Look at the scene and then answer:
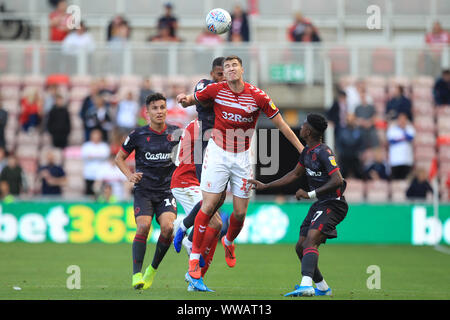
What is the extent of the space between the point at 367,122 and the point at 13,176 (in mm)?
8668

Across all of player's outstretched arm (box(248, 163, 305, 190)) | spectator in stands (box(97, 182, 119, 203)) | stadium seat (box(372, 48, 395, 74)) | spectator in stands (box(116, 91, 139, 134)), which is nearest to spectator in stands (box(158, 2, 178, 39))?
spectator in stands (box(116, 91, 139, 134))

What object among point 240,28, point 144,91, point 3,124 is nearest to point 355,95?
point 240,28

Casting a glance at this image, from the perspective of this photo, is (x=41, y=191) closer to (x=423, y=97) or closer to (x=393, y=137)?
(x=393, y=137)

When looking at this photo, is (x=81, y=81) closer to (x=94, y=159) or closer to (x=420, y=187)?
(x=94, y=159)

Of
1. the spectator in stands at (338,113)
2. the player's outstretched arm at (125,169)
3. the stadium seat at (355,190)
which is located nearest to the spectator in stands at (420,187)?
the stadium seat at (355,190)

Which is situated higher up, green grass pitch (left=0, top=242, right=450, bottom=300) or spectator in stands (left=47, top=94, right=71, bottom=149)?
spectator in stands (left=47, top=94, right=71, bottom=149)

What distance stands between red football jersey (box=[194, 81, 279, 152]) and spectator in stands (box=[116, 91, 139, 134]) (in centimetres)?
1113

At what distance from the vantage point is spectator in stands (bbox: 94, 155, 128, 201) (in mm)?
20453

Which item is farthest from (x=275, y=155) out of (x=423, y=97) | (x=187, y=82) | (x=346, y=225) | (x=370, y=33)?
(x=370, y=33)

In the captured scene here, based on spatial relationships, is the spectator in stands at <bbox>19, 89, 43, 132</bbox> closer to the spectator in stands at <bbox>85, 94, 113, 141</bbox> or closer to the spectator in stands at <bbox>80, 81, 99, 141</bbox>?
the spectator in stands at <bbox>80, 81, 99, 141</bbox>

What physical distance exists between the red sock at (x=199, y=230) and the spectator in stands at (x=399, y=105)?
41.1 feet

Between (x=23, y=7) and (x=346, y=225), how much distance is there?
13.5 metres

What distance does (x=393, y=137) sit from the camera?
70.2ft

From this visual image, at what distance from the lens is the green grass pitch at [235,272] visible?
32.3ft
